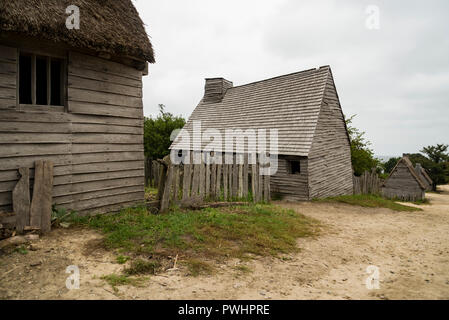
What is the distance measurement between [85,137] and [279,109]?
Answer: 1143cm

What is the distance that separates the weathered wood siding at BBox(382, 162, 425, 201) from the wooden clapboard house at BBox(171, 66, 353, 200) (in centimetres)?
1811

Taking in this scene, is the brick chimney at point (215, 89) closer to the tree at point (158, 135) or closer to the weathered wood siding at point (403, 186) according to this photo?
the tree at point (158, 135)

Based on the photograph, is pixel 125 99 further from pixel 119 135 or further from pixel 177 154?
pixel 177 154

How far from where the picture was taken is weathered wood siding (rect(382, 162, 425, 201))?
2878 cm

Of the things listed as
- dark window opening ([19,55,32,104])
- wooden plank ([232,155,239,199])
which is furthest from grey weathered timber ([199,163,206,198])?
dark window opening ([19,55,32,104])

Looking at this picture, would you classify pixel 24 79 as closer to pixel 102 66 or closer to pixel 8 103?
pixel 8 103

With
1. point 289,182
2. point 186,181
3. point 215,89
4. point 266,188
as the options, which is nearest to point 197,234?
point 186,181

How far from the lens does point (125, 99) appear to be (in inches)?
285

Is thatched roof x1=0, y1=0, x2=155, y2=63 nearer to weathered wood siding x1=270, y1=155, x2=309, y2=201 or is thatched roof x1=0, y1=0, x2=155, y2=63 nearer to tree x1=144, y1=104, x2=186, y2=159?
weathered wood siding x1=270, y1=155, x2=309, y2=201

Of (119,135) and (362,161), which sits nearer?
(119,135)

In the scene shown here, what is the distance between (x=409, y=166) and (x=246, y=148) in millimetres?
24704

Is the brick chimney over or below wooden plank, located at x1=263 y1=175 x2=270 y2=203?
over

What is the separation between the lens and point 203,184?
8414 mm
